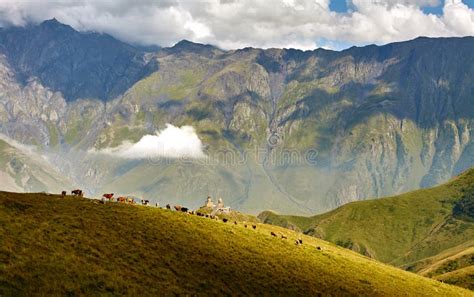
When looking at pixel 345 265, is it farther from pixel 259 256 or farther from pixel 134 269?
pixel 134 269

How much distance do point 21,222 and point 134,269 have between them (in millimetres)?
16266

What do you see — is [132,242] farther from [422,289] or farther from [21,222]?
[422,289]

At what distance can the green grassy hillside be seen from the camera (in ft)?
196

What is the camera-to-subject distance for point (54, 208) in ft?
258

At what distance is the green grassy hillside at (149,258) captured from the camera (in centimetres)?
5959

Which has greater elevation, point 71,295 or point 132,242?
point 132,242

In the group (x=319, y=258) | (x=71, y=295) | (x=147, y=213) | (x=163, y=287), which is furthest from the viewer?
(x=319, y=258)

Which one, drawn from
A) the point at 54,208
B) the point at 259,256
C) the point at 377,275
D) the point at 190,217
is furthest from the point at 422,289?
the point at 54,208

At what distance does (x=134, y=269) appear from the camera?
2628 inches

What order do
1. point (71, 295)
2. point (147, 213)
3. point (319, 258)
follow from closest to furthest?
point (71, 295) → point (147, 213) → point (319, 258)

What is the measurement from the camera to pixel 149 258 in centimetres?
7181

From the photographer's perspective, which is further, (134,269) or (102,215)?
A: (102,215)

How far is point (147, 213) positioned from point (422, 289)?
53443mm

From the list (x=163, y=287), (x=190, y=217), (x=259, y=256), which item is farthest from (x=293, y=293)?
(x=190, y=217)
